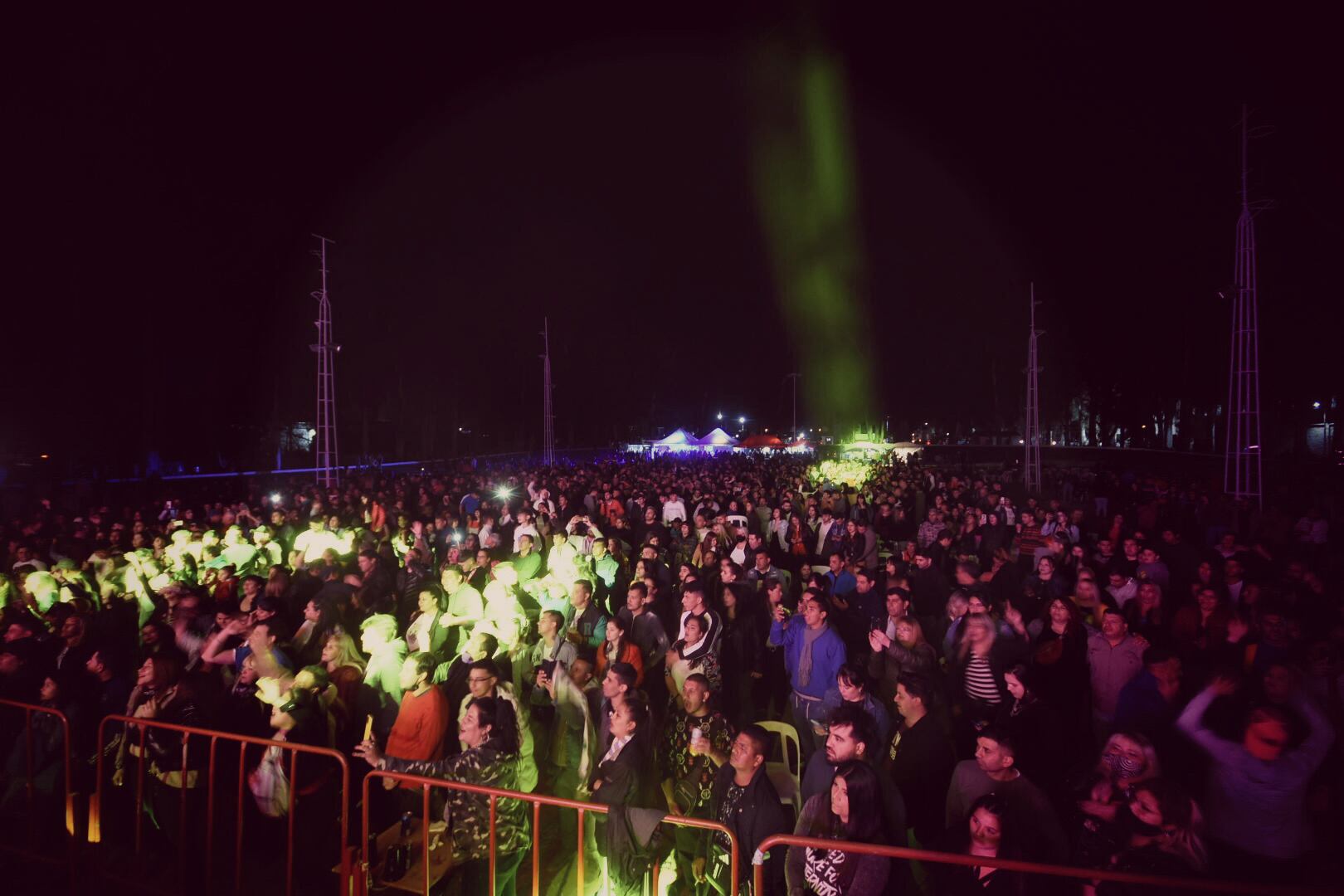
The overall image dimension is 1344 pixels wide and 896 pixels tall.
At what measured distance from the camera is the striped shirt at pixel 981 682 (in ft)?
15.2

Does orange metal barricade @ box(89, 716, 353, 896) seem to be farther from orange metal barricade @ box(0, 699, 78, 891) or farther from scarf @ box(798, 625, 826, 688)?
scarf @ box(798, 625, 826, 688)

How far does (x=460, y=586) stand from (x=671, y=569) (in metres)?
3.20

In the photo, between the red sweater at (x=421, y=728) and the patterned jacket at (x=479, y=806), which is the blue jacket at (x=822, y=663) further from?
the red sweater at (x=421, y=728)

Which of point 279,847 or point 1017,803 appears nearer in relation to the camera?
Result: point 1017,803

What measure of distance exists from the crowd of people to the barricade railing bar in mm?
175

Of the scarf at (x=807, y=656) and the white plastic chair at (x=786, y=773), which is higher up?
the scarf at (x=807, y=656)

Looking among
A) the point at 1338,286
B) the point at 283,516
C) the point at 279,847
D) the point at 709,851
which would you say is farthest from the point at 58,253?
the point at 1338,286

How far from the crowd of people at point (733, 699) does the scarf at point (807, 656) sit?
23 mm

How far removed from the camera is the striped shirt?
4.64 m

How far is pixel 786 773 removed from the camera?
4406 mm

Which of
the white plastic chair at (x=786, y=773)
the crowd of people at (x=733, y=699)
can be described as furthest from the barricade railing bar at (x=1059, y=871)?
the white plastic chair at (x=786, y=773)

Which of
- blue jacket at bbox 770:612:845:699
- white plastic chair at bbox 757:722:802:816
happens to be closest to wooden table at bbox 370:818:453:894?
white plastic chair at bbox 757:722:802:816

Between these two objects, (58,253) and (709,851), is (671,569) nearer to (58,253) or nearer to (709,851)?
(709,851)

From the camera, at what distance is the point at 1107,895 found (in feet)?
8.68
